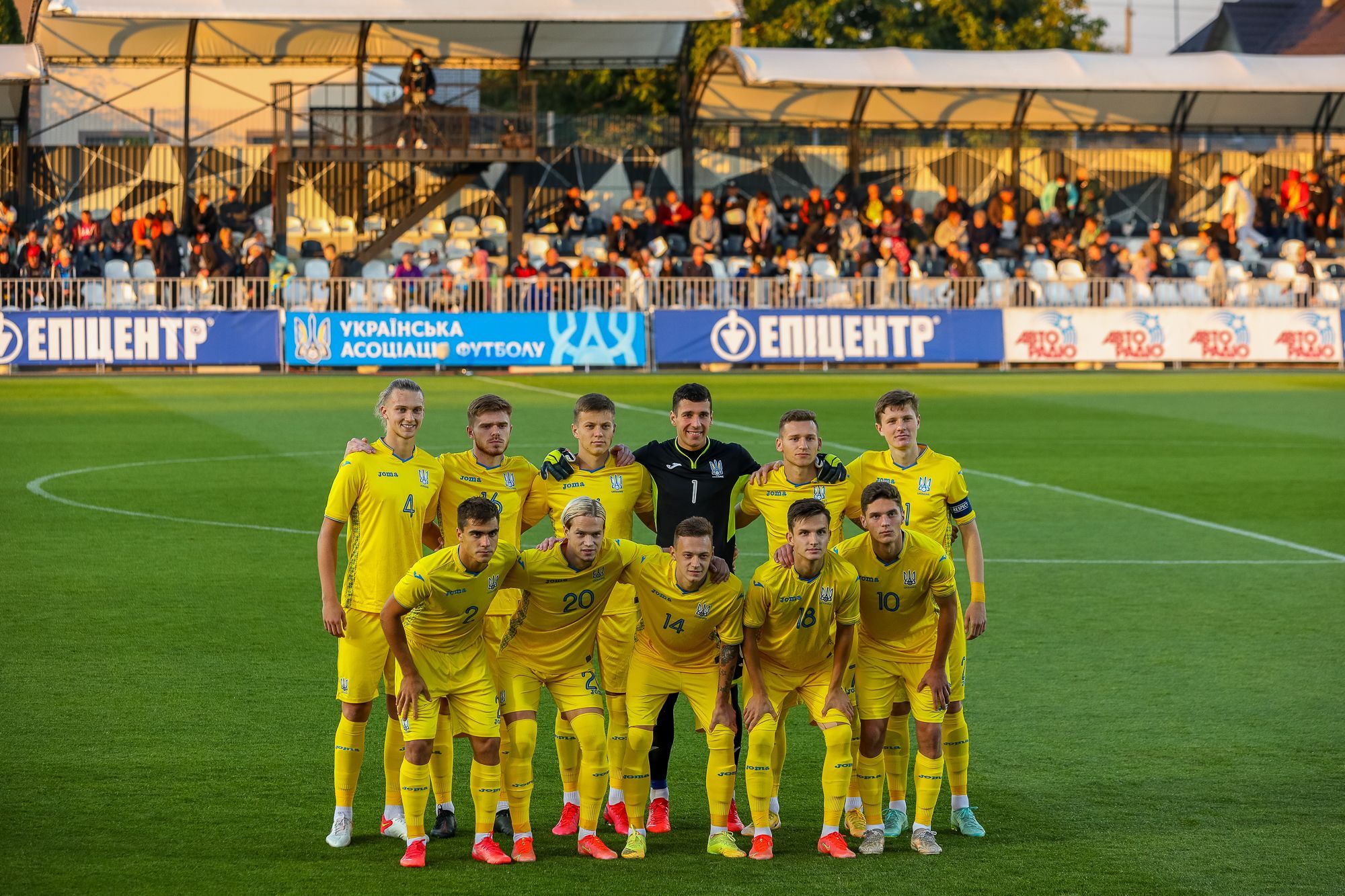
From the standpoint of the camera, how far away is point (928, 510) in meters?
7.95

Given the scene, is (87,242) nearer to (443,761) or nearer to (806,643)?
(443,761)

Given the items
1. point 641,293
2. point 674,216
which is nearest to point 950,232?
point 674,216

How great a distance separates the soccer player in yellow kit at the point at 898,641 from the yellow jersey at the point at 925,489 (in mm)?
505

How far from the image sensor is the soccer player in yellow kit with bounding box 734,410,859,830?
762cm

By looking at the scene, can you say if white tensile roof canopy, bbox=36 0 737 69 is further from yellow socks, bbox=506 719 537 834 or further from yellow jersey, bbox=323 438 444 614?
yellow socks, bbox=506 719 537 834

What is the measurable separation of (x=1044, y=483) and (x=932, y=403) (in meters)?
8.57

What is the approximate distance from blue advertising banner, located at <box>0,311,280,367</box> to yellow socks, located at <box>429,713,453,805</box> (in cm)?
2536

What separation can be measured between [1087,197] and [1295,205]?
5058 millimetres

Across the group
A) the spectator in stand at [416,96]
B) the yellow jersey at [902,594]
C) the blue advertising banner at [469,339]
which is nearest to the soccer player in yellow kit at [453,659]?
the yellow jersey at [902,594]

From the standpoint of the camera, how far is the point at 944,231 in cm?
3872

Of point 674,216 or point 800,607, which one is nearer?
point 800,607

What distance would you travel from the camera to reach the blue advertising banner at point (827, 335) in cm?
3291

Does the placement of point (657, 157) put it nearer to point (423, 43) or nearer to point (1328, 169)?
point (423, 43)

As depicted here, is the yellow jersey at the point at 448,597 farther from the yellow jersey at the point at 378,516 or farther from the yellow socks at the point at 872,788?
the yellow socks at the point at 872,788
